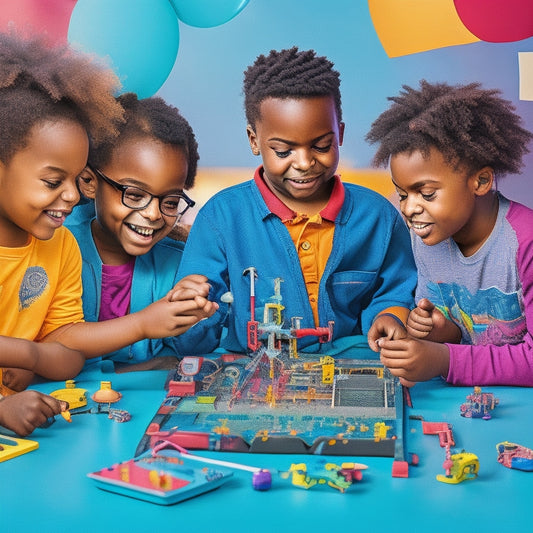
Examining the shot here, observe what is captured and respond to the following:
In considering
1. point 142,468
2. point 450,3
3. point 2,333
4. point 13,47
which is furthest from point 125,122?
point 142,468

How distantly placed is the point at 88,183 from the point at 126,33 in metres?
0.38

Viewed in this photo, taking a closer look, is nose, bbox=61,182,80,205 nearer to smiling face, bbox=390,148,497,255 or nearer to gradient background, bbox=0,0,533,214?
gradient background, bbox=0,0,533,214

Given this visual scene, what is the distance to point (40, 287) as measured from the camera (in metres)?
1.82

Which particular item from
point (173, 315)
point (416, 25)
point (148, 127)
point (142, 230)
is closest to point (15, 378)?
point (173, 315)

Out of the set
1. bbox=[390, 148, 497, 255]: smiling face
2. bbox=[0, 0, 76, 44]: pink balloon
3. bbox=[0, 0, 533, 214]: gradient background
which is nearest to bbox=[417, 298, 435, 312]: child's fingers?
bbox=[390, 148, 497, 255]: smiling face

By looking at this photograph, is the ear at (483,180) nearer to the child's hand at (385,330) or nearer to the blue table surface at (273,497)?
the child's hand at (385,330)

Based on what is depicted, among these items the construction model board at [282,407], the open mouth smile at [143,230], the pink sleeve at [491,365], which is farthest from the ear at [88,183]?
the pink sleeve at [491,365]

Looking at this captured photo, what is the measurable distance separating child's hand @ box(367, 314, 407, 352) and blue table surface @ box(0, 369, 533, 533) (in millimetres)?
291

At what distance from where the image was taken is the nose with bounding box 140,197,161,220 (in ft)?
6.71

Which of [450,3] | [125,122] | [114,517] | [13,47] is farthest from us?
[450,3]

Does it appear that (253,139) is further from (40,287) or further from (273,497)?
(273,497)

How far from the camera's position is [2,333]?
1.79 metres

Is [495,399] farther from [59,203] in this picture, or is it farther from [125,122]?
[125,122]

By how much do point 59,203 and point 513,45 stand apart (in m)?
1.24
